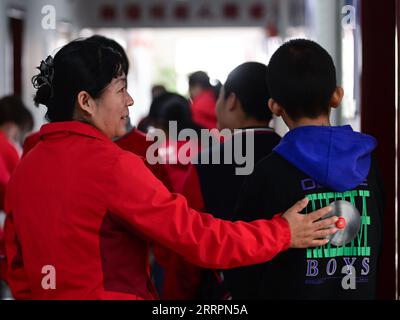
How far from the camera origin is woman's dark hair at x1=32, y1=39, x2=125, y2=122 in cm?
179

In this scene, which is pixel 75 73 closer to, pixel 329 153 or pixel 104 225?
pixel 104 225

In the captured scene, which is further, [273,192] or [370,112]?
[370,112]

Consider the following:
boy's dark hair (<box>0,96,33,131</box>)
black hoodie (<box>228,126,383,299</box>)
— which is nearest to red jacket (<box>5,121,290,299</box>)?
black hoodie (<box>228,126,383,299</box>)

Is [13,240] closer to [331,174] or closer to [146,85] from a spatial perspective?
[331,174]

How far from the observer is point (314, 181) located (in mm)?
1850

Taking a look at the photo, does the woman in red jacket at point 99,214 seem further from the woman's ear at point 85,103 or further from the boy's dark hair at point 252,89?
the boy's dark hair at point 252,89

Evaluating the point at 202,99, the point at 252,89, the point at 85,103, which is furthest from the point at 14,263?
the point at 202,99

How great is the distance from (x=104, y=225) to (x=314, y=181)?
1.55 feet

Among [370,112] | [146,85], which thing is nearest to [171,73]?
[146,85]

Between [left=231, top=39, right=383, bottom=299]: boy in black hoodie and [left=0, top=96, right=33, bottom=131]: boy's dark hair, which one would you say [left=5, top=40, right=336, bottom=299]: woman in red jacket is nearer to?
[left=231, top=39, right=383, bottom=299]: boy in black hoodie

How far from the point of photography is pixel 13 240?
186 cm

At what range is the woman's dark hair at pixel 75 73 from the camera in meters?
1.79

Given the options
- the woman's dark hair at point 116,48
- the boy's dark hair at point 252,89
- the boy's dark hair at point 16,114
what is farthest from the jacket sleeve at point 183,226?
the boy's dark hair at point 16,114
